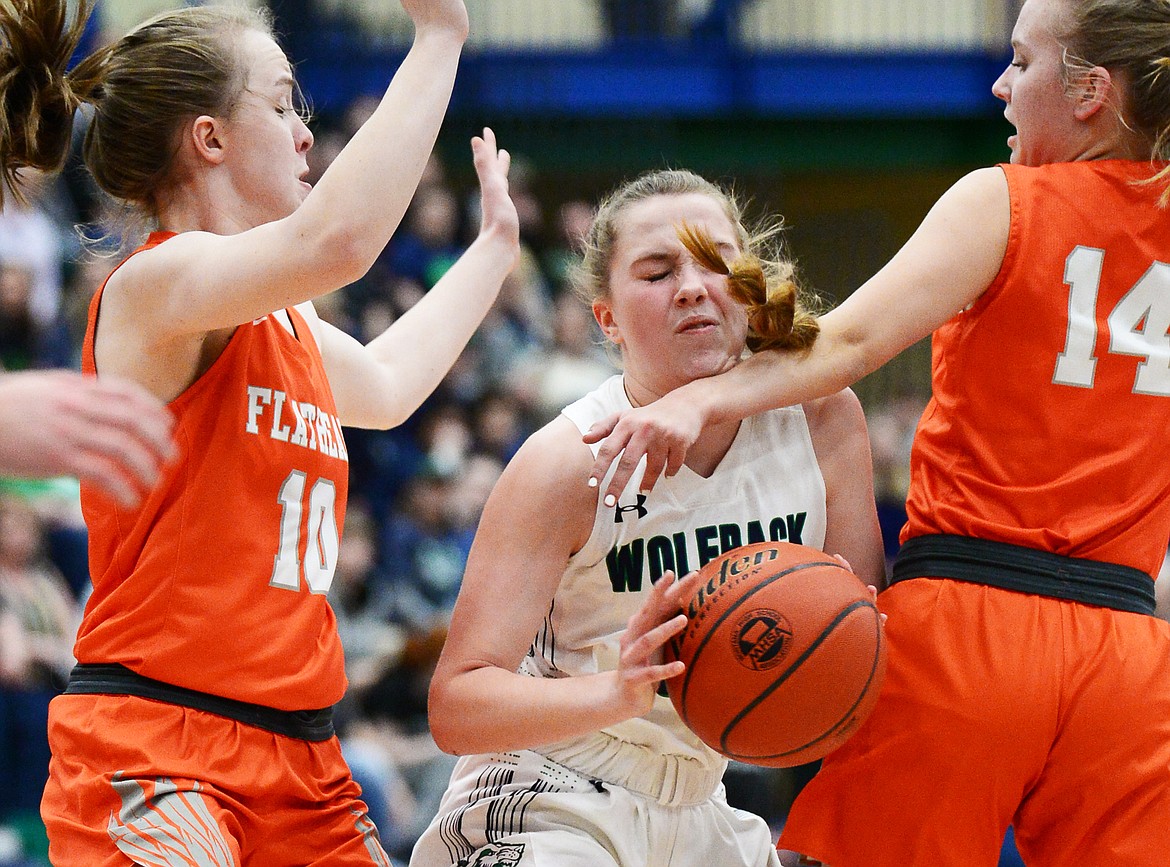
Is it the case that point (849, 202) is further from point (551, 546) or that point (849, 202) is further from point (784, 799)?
point (551, 546)

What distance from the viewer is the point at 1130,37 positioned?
9.51 feet

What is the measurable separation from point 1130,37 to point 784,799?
18.9 ft

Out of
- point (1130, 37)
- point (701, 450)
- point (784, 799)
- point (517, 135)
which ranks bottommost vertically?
point (784, 799)

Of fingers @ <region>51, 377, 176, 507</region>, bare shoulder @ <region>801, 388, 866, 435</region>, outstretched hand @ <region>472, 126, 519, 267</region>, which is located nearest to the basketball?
bare shoulder @ <region>801, 388, 866, 435</region>

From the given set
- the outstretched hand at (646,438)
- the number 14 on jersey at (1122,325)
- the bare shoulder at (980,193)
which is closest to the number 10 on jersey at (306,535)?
the outstretched hand at (646,438)

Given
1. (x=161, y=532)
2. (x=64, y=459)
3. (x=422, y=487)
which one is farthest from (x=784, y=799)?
(x=64, y=459)

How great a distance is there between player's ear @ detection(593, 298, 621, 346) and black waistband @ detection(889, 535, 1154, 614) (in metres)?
0.87

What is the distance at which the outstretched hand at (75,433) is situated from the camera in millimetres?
1868

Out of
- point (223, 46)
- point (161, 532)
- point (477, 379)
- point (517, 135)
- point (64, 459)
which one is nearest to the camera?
point (64, 459)

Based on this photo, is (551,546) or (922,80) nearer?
(551,546)

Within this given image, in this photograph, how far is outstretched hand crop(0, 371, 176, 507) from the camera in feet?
6.13

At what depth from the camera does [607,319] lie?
341cm

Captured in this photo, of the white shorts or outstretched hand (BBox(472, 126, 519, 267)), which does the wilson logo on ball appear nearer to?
the white shorts

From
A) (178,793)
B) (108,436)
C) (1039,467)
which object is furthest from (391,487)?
(108,436)
